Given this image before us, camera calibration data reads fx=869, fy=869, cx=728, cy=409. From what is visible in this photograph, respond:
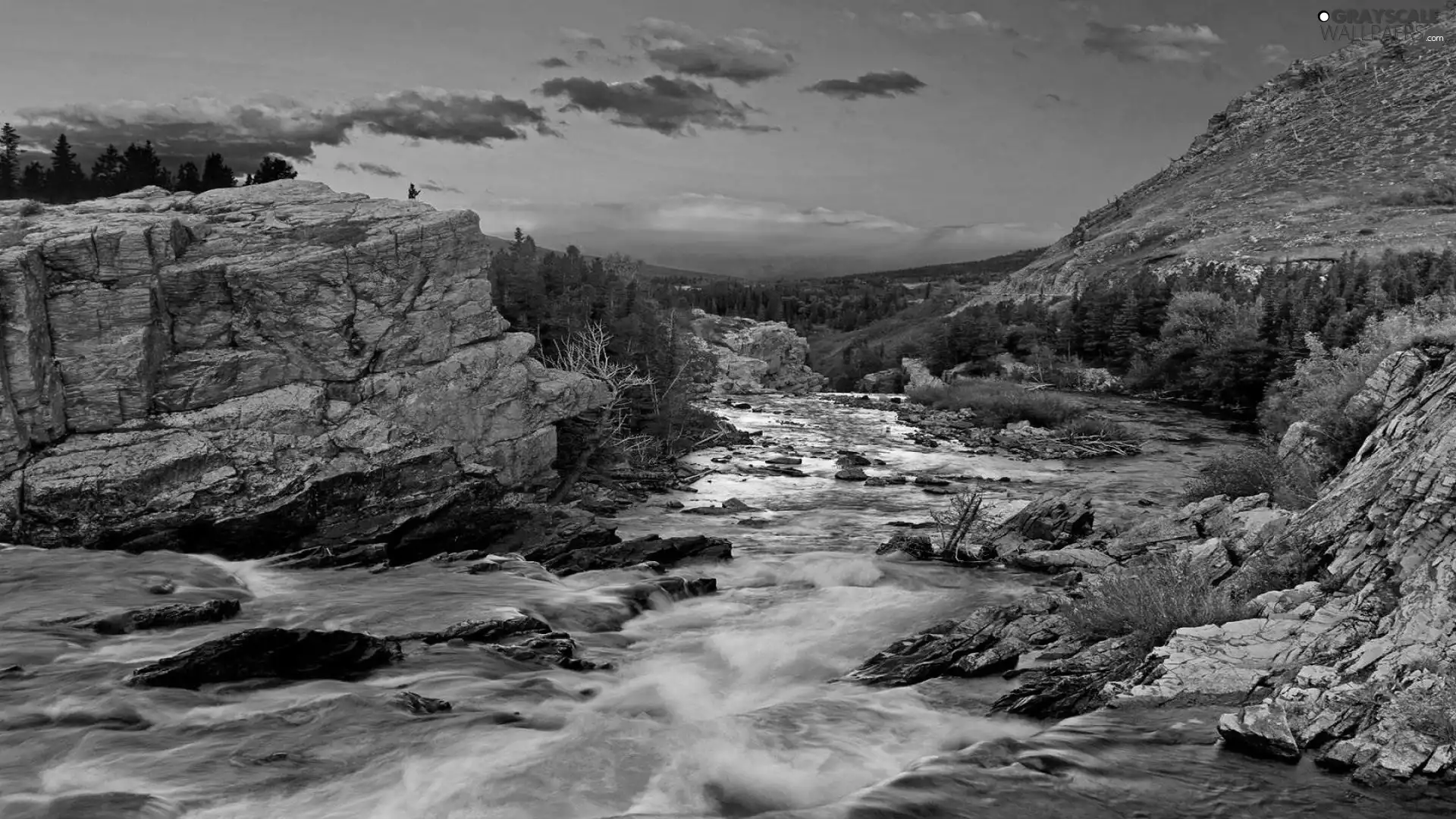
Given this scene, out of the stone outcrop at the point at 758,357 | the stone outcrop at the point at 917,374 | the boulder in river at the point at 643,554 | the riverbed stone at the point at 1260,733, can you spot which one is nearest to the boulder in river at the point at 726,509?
the boulder in river at the point at 643,554

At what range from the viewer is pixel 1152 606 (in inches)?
541

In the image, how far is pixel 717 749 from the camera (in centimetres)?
1297

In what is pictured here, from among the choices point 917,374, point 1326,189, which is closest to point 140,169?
point 917,374

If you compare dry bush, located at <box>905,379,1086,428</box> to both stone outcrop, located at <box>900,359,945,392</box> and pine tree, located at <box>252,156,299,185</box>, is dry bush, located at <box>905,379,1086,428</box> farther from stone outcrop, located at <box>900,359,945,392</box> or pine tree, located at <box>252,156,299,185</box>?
pine tree, located at <box>252,156,299,185</box>

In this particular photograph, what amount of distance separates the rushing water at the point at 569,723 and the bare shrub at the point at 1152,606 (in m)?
2.09

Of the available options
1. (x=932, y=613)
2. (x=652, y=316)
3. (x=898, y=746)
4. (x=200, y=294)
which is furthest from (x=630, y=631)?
(x=652, y=316)

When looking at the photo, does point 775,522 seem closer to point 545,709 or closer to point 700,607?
point 700,607

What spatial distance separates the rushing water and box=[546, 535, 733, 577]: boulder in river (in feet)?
3.83

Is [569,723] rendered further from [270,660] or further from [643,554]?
[643,554]

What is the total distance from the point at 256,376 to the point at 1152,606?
25.3 meters

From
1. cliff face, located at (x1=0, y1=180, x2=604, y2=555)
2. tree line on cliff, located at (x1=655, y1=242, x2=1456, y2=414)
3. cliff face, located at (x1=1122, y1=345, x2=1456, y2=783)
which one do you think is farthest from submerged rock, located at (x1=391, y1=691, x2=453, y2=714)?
tree line on cliff, located at (x1=655, y1=242, x2=1456, y2=414)

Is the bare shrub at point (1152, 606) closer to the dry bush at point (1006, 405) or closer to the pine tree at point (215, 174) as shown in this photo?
the dry bush at point (1006, 405)

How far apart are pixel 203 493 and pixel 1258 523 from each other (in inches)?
1025

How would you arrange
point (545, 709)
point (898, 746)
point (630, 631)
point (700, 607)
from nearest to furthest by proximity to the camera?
point (898, 746) → point (545, 709) → point (630, 631) → point (700, 607)
